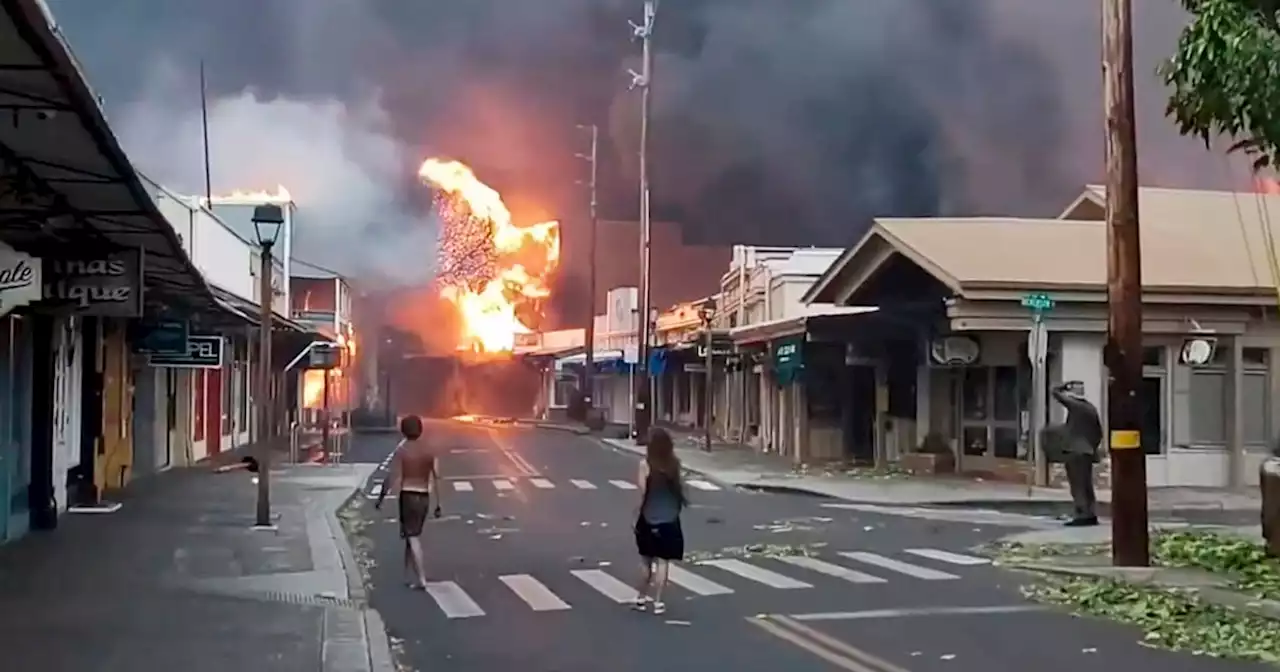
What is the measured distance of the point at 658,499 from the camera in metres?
14.0

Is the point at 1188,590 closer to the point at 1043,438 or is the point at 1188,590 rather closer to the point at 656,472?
the point at 656,472

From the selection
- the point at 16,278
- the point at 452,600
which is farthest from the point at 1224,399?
the point at 16,278

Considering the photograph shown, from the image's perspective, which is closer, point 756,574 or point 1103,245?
point 756,574

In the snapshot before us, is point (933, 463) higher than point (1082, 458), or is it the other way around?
point (1082, 458)

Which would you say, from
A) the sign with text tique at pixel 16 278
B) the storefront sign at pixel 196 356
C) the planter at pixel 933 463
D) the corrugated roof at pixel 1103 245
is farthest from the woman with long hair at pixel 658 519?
the planter at pixel 933 463

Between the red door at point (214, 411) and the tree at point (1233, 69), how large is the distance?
1134 inches

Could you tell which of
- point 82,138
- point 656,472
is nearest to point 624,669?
point 656,472

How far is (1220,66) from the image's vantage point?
13.6 m

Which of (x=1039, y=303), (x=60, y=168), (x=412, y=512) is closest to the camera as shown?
(x=60, y=168)

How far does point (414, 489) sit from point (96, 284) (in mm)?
3640

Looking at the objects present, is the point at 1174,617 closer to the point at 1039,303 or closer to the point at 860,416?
the point at 1039,303

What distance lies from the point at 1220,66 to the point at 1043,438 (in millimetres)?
12764

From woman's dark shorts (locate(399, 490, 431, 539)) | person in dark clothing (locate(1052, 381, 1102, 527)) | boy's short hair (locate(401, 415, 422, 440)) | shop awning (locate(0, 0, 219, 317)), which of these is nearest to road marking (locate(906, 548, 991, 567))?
person in dark clothing (locate(1052, 381, 1102, 527))

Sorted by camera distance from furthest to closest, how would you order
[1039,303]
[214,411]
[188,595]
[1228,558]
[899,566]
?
[214,411] → [1039,303] → [899,566] → [1228,558] → [188,595]
